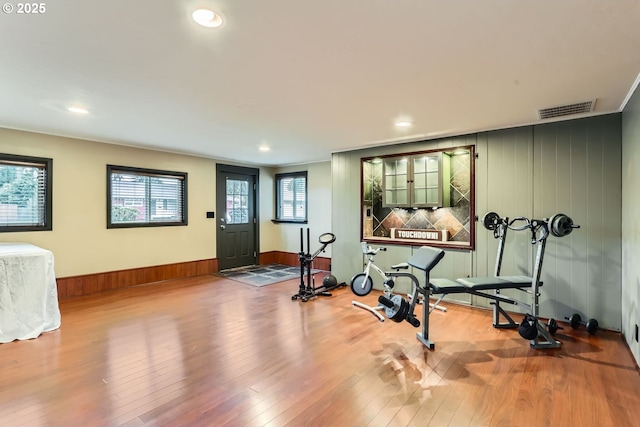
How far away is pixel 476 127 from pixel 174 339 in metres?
4.29

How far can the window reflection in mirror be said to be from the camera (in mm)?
4645

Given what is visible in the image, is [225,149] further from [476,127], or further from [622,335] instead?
[622,335]

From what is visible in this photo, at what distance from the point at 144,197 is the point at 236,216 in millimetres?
2005

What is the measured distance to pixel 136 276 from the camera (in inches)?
217

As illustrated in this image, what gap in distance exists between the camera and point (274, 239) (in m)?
7.89

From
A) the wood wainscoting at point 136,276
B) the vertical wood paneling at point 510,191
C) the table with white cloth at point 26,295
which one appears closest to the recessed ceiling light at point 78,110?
the table with white cloth at point 26,295

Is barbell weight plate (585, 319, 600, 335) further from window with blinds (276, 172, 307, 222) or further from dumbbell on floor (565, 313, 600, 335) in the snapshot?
window with blinds (276, 172, 307, 222)

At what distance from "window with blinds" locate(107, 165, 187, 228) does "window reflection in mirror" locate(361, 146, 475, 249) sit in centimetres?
359

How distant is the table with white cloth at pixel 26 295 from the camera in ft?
10.5

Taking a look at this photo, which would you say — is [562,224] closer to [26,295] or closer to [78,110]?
[78,110]

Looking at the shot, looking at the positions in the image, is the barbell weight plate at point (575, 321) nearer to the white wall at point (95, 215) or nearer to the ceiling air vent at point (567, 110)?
the ceiling air vent at point (567, 110)

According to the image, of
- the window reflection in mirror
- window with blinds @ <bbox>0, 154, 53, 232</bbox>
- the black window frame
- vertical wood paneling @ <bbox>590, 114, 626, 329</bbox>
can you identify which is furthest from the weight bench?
window with blinds @ <bbox>0, 154, 53, 232</bbox>

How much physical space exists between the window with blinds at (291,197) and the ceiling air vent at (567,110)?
478cm

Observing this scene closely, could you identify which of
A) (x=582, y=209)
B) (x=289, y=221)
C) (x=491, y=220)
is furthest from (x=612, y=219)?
(x=289, y=221)
